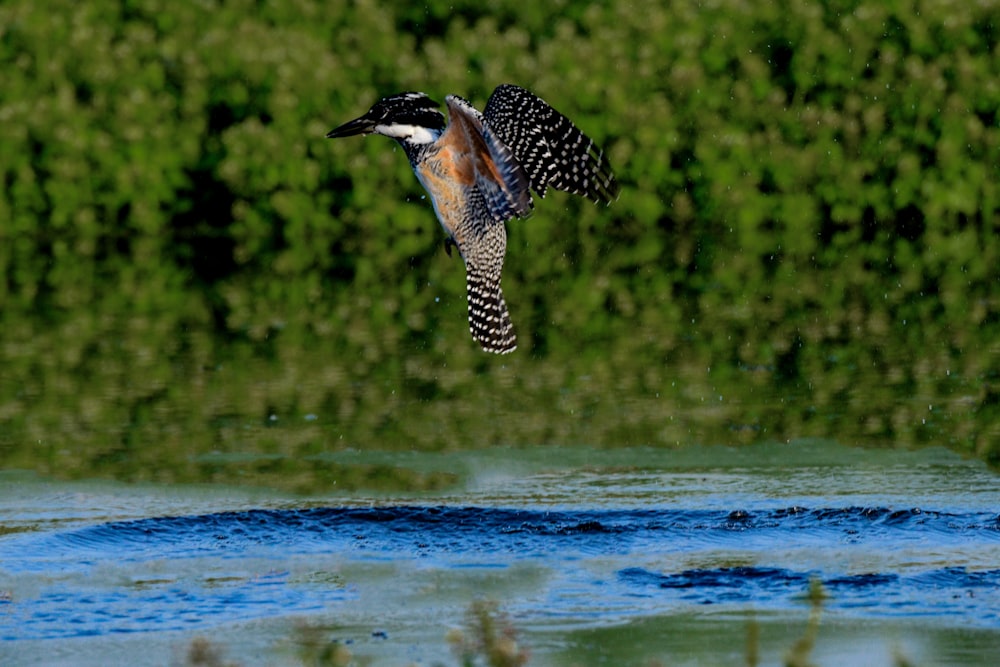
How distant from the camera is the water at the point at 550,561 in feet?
18.9

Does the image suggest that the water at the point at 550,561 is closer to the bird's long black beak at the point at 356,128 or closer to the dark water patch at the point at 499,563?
the dark water patch at the point at 499,563

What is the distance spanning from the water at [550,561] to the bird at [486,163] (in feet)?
2.71

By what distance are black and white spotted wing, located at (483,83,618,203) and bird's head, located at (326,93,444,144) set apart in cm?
19

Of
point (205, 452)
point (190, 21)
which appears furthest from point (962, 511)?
point (190, 21)

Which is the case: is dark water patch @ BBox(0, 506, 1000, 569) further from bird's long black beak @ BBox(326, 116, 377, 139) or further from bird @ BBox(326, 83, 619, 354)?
bird's long black beak @ BBox(326, 116, 377, 139)

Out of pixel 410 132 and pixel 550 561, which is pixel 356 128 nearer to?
pixel 410 132

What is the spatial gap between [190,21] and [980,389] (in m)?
10.4

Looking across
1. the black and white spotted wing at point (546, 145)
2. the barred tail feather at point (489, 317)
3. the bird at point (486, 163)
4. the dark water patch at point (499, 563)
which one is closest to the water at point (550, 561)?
the dark water patch at point (499, 563)

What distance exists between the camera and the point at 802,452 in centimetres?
840

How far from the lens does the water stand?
5.77 m

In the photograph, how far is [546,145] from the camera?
697 cm

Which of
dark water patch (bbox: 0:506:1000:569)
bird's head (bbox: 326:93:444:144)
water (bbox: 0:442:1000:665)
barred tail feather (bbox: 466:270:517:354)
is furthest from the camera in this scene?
barred tail feather (bbox: 466:270:517:354)

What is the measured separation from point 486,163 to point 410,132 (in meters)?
0.29

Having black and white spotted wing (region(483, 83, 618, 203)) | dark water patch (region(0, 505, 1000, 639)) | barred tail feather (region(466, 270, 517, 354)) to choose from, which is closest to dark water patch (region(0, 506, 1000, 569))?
dark water patch (region(0, 505, 1000, 639))
